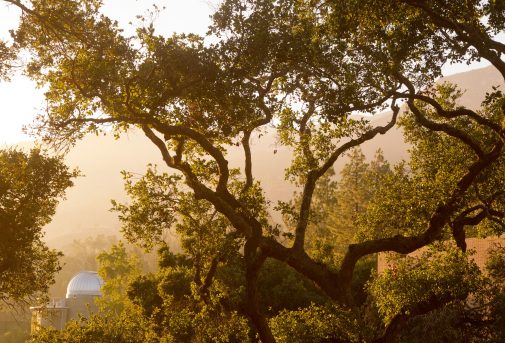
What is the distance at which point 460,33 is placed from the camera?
11711 millimetres

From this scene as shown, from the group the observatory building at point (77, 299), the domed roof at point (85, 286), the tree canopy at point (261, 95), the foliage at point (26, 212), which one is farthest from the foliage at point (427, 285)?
the domed roof at point (85, 286)

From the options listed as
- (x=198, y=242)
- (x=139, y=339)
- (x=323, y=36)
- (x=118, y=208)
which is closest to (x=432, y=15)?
(x=323, y=36)

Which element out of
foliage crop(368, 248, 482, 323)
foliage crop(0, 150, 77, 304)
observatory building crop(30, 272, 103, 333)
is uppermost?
observatory building crop(30, 272, 103, 333)

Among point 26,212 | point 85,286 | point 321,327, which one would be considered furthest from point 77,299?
point 321,327

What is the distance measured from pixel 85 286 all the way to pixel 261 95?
58.0m

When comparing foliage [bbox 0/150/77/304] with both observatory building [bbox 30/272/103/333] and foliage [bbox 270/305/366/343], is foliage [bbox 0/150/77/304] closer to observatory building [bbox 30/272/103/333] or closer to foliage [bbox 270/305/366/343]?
foliage [bbox 270/305/366/343]

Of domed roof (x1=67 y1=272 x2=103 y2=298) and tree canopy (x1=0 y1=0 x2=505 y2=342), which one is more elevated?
domed roof (x1=67 y1=272 x2=103 y2=298)

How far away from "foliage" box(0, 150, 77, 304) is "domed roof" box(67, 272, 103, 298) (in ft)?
163

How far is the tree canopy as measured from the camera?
40.6 feet

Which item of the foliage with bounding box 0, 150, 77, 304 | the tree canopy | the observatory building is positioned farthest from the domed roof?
the tree canopy

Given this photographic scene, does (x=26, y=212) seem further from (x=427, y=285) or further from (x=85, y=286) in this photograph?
(x=85, y=286)

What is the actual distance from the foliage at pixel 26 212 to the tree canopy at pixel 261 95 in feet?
10.8

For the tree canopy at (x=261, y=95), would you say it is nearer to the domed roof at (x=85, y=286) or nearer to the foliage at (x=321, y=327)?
the foliage at (x=321, y=327)

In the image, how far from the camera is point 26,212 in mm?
16016
